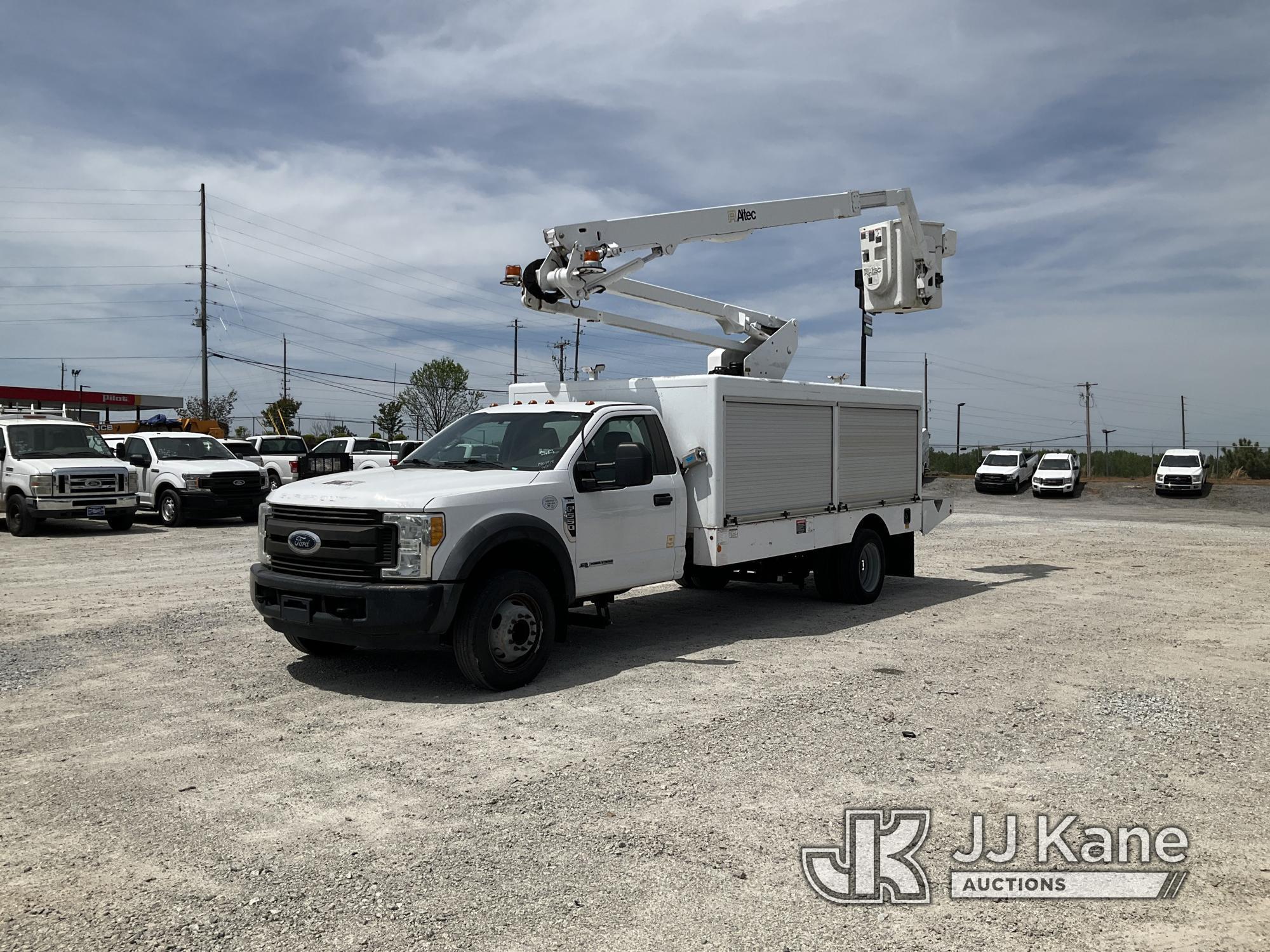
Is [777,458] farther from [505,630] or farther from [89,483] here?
[89,483]

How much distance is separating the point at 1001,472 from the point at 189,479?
29.5 m

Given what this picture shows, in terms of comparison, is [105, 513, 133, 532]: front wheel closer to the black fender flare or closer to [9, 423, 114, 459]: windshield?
[9, 423, 114, 459]: windshield

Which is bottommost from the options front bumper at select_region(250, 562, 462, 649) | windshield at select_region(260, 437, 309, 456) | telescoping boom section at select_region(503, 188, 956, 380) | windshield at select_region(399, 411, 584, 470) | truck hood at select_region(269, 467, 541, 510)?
front bumper at select_region(250, 562, 462, 649)

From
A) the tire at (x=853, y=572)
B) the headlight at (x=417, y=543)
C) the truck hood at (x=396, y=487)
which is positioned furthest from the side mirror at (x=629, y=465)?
the tire at (x=853, y=572)

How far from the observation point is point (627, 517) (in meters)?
7.75

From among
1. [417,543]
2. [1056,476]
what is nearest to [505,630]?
[417,543]

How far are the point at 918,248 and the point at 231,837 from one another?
982 cm

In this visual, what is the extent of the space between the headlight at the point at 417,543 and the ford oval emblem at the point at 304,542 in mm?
599

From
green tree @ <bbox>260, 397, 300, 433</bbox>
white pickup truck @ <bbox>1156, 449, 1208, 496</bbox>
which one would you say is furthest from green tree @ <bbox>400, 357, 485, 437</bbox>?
white pickup truck @ <bbox>1156, 449, 1208, 496</bbox>

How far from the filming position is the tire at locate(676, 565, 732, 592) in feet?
32.6

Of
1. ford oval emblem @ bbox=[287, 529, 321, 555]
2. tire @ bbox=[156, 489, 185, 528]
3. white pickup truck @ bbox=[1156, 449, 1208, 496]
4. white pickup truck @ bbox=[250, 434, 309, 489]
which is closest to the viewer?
ford oval emblem @ bbox=[287, 529, 321, 555]

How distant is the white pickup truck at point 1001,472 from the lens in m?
38.0

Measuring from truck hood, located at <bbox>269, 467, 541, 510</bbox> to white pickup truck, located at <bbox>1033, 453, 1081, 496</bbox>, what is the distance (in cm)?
3345

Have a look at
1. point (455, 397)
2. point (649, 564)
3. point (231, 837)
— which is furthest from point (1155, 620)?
point (455, 397)
